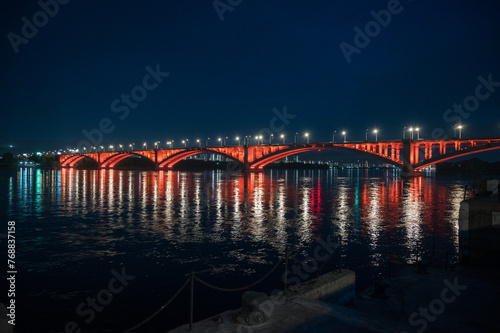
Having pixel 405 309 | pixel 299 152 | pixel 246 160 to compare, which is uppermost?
pixel 299 152

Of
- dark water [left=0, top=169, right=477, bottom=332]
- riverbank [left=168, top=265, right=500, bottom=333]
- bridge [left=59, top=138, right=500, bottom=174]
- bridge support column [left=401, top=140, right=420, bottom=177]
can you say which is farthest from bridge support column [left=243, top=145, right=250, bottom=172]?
riverbank [left=168, top=265, right=500, bottom=333]

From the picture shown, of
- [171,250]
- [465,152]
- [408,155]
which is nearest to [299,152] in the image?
[408,155]

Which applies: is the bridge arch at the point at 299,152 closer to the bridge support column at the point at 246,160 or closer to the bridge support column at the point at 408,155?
the bridge support column at the point at 246,160

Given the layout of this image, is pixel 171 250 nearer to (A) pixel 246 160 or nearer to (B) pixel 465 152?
(B) pixel 465 152

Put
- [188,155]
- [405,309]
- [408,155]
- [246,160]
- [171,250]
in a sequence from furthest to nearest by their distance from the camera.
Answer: [188,155] < [246,160] < [408,155] < [171,250] < [405,309]

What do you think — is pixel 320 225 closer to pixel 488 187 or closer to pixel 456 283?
pixel 488 187

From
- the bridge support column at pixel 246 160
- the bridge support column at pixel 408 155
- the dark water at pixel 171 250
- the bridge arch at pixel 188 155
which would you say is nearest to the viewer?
the dark water at pixel 171 250

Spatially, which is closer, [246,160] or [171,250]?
[171,250]

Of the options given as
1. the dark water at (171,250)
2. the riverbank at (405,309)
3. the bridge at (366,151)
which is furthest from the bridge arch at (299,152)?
the riverbank at (405,309)

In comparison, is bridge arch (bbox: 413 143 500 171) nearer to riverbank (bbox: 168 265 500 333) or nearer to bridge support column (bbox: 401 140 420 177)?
bridge support column (bbox: 401 140 420 177)

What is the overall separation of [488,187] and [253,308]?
13.7m

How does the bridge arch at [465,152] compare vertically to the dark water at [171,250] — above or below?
above

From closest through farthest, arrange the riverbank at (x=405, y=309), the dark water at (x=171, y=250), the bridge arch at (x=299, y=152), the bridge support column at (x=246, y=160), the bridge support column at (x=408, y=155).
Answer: the riverbank at (x=405, y=309)
the dark water at (x=171, y=250)
the bridge support column at (x=408, y=155)
the bridge arch at (x=299, y=152)
the bridge support column at (x=246, y=160)

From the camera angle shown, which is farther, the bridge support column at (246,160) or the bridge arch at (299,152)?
the bridge support column at (246,160)
